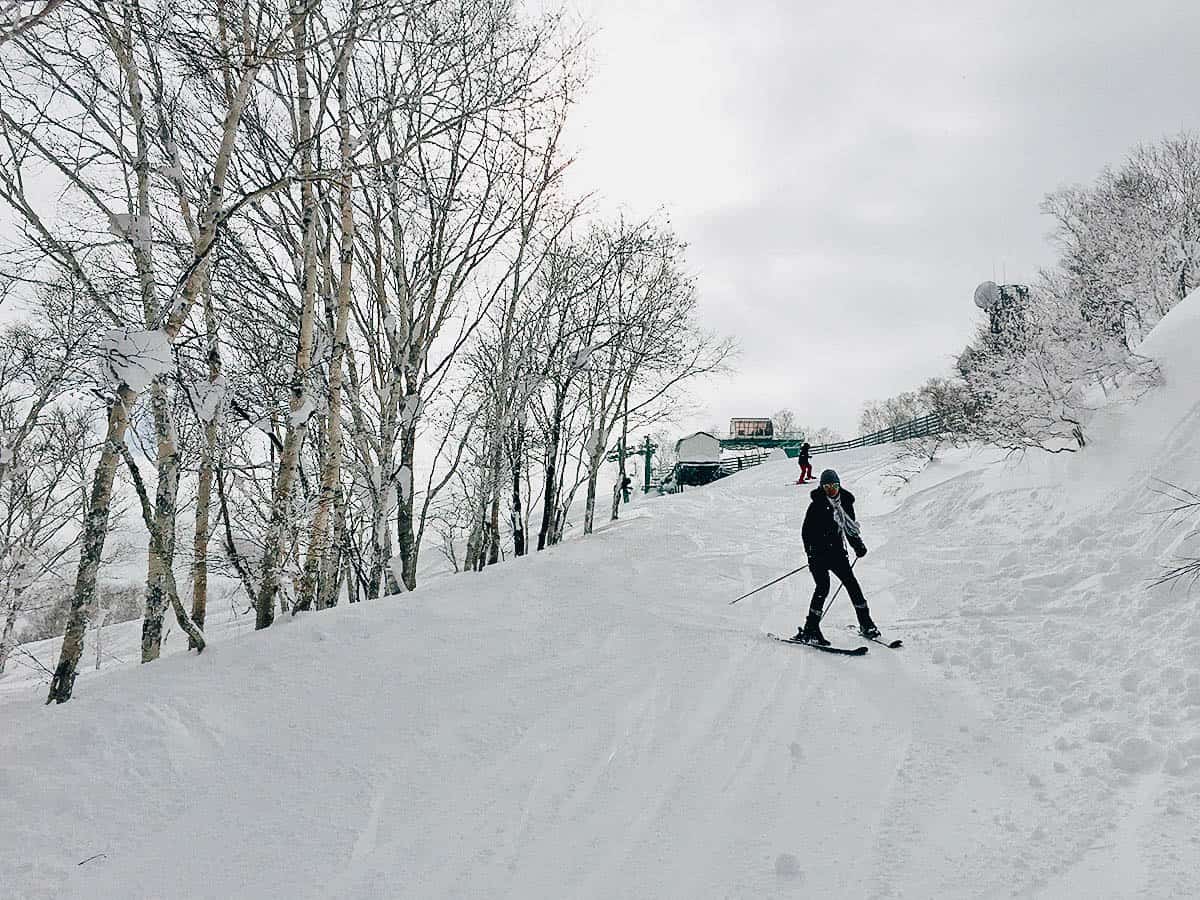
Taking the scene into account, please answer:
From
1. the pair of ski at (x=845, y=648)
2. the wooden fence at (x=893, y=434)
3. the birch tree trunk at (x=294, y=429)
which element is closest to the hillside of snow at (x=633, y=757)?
the pair of ski at (x=845, y=648)

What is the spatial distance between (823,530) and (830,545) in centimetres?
18

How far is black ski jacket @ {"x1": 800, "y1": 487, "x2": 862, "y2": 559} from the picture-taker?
7.00 m

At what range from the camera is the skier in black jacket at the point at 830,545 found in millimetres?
6602

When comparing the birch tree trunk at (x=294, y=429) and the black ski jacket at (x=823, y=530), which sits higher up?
the birch tree trunk at (x=294, y=429)

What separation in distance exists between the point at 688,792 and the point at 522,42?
9.00 metres

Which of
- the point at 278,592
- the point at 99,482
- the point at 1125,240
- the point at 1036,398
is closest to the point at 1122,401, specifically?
the point at 1036,398

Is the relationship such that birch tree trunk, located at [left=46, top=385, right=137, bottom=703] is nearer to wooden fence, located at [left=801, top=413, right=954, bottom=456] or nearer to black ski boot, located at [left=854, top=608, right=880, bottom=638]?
black ski boot, located at [left=854, top=608, right=880, bottom=638]

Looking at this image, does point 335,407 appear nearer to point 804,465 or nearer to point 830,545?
point 830,545

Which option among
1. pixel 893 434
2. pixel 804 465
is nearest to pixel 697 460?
pixel 893 434

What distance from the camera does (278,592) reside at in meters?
6.54

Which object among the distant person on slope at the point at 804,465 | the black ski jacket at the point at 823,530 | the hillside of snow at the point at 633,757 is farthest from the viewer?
the distant person on slope at the point at 804,465

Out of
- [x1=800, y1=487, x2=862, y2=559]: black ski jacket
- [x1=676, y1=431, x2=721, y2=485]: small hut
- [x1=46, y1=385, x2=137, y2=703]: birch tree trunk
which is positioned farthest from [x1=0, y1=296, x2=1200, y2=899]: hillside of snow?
[x1=676, y1=431, x2=721, y2=485]: small hut

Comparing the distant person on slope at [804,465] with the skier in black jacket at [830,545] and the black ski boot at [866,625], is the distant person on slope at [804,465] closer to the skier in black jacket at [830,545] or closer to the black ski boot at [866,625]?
the skier in black jacket at [830,545]

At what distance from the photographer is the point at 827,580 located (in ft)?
22.7
